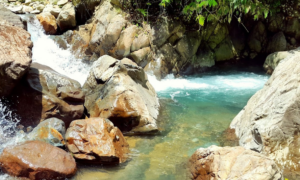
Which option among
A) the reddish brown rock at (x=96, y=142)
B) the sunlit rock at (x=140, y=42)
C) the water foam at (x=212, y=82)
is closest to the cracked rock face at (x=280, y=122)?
the reddish brown rock at (x=96, y=142)

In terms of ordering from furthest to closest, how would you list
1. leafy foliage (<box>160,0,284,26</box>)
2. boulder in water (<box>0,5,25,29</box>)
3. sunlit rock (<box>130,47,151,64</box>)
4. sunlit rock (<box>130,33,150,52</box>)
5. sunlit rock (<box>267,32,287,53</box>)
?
sunlit rock (<box>267,32,287,53</box>) < sunlit rock (<box>130,33,150,52</box>) < sunlit rock (<box>130,47,151,64</box>) < leafy foliage (<box>160,0,284,26</box>) < boulder in water (<box>0,5,25,29</box>)

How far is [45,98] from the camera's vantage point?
5363 millimetres

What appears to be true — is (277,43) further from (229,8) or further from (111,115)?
(111,115)

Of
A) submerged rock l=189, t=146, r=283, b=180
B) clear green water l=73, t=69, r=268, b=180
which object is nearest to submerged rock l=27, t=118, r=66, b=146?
clear green water l=73, t=69, r=268, b=180

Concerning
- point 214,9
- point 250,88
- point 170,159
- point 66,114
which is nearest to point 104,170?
point 170,159

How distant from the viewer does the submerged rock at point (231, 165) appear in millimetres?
3064

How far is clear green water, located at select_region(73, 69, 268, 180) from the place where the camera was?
4.25 metres

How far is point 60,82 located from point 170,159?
9.78ft

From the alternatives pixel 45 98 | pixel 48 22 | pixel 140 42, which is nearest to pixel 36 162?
pixel 45 98

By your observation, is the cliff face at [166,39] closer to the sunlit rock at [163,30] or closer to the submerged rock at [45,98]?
the sunlit rock at [163,30]

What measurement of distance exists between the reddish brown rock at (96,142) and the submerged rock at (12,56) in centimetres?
143

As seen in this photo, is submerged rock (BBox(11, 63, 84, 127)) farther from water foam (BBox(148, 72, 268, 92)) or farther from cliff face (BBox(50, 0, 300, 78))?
cliff face (BBox(50, 0, 300, 78))

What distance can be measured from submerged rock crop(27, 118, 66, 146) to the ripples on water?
46cm

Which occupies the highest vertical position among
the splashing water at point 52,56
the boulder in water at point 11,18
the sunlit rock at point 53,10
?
the boulder in water at point 11,18
